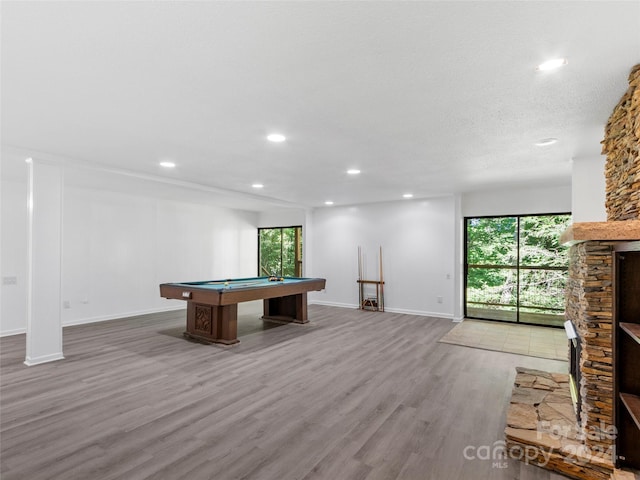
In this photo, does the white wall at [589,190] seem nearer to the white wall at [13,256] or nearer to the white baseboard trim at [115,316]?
the white baseboard trim at [115,316]

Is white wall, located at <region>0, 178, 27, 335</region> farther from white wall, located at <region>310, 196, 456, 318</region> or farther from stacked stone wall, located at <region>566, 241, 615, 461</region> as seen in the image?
stacked stone wall, located at <region>566, 241, 615, 461</region>

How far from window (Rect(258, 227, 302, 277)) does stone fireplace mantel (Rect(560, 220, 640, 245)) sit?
8320 mm

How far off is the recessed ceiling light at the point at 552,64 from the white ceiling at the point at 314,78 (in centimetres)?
5

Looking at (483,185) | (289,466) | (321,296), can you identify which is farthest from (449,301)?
(289,466)

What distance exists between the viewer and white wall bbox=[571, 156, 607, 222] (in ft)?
12.5

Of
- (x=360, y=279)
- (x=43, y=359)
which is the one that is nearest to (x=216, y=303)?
(x=43, y=359)

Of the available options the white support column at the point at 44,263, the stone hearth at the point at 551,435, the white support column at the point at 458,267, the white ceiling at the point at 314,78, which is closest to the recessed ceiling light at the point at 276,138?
the white ceiling at the point at 314,78

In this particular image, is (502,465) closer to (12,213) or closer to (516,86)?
A: (516,86)

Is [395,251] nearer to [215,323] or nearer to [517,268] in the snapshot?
[517,268]

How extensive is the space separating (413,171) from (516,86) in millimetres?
2597

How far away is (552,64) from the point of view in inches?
81.9

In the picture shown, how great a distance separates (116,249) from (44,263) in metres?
2.89

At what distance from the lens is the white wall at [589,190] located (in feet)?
12.5

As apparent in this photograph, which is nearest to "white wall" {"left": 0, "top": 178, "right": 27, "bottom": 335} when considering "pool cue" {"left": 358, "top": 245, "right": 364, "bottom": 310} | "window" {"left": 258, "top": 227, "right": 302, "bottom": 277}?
"window" {"left": 258, "top": 227, "right": 302, "bottom": 277}
